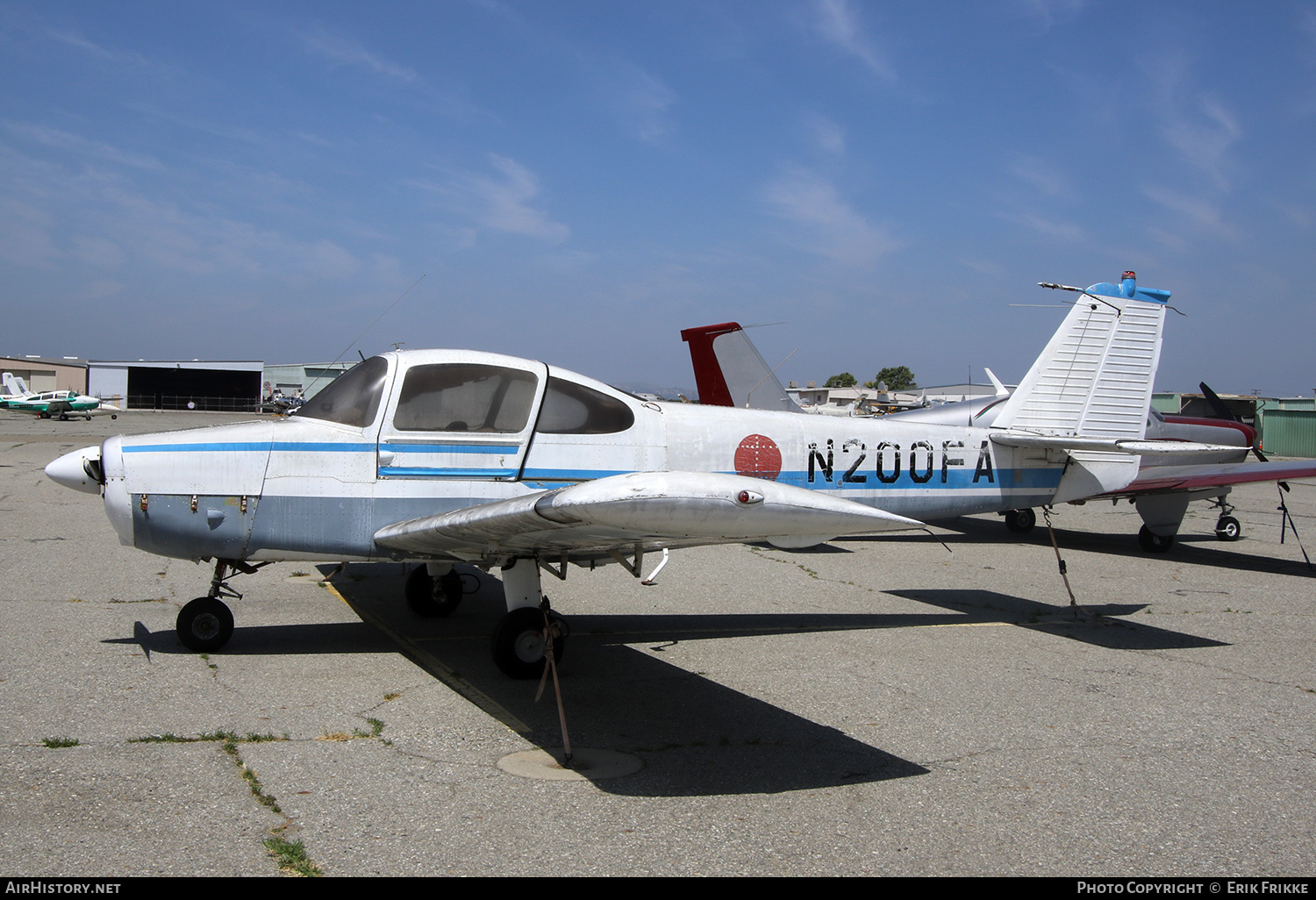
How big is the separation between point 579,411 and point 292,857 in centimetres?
366

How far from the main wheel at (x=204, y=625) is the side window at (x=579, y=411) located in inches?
102

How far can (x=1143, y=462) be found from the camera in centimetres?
1326

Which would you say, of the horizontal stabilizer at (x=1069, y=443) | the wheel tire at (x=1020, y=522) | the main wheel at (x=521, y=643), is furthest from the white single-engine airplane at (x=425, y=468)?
the wheel tire at (x=1020, y=522)

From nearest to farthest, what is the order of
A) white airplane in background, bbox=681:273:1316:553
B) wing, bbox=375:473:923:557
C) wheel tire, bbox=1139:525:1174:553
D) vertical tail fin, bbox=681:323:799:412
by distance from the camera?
wing, bbox=375:473:923:557 < white airplane in background, bbox=681:273:1316:553 < wheel tire, bbox=1139:525:1174:553 < vertical tail fin, bbox=681:323:799:412

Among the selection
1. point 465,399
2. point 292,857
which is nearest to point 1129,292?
point 465,399

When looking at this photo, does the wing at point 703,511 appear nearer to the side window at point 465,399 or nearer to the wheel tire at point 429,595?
the side window at point 465,399

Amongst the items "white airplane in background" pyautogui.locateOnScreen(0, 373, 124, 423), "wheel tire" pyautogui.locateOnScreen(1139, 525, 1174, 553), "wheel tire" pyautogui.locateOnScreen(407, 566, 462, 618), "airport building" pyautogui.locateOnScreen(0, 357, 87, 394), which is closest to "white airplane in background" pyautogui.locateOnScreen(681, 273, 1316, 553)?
"wheel tire" pyautogui.locateOnScreen(1139, 525, 1174, 553)

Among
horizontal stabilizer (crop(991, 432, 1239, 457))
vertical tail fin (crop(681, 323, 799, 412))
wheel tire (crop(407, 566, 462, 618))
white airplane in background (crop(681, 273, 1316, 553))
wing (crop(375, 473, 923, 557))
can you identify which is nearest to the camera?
wing (crop(375, 473, 923, 557))

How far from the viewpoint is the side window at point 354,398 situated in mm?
6074

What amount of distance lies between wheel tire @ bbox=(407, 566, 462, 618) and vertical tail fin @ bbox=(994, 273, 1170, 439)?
5.33m

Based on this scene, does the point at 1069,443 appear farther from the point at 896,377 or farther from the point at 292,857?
the point at 896,377

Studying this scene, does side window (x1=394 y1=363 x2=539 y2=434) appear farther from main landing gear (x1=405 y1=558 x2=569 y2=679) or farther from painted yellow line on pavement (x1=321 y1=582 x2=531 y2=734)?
painted yellow line on pavement (x1=321 y1=582 x2=531 y2=734)

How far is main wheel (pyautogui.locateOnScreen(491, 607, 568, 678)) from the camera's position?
5.71 meters
